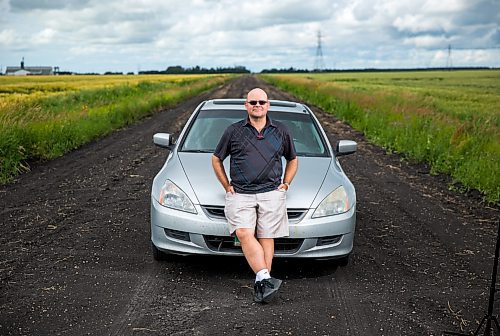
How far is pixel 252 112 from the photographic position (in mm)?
4781

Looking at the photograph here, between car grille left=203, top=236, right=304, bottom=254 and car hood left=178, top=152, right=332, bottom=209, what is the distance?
0.28m

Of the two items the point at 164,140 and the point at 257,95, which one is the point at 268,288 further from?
the point at 164,140

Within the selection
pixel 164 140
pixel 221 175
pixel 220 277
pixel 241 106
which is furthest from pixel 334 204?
pixel 241 106

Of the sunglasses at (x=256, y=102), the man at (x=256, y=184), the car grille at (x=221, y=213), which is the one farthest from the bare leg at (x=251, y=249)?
the sunglasses at (x=256, y=102)

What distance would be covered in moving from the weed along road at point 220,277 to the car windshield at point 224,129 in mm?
1052

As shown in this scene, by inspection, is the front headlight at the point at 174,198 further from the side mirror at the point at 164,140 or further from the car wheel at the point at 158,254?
the side mirror at the point at 164,140

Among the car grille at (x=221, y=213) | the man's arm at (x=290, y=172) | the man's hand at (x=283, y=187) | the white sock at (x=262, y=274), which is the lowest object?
the white sock at (x=262, y=274)

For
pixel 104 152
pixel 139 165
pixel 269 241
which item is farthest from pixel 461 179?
pixel 104 152

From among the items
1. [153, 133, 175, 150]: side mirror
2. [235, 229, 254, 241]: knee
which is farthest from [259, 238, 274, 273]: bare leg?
[153, 133, 175, 150]: side mirror

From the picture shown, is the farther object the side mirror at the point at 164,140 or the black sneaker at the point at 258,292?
the side mirror at the point at 164,140

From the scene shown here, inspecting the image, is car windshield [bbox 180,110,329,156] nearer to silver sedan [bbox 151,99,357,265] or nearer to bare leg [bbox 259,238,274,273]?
silver sedan [bbox 151,99,357,265]

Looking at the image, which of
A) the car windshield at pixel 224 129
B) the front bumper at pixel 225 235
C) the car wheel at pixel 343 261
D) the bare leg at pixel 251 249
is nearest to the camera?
the bare leg at pixel 251 249

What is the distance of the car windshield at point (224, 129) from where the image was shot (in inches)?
251

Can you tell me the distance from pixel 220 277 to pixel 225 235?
17.4 inches
